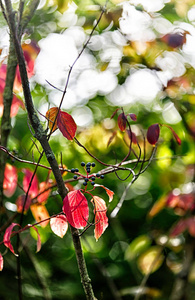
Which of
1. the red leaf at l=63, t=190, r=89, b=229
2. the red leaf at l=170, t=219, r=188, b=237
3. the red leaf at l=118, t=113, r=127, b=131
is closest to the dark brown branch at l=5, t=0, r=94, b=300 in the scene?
the red leaf at l=63, t=190, r=89, b=229

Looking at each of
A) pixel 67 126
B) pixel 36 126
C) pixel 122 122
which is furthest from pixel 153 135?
pixel 36 126

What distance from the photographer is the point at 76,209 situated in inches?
26.2

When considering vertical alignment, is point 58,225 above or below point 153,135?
below

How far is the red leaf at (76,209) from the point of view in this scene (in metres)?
0.64

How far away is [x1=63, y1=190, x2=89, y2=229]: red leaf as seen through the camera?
637 mm

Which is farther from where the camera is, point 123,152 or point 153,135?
point 123,152

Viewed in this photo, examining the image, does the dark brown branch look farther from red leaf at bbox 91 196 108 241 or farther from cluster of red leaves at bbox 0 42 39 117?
cluster of red leaves at bbox 0 42 39 117

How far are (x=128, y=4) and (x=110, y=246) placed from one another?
62.7 inches

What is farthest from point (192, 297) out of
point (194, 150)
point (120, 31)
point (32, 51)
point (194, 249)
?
point (32, 51)

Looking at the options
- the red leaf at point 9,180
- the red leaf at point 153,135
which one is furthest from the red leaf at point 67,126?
the red leaf at point 9,180

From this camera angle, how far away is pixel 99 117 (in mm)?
2160

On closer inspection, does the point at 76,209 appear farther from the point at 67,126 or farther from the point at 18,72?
the point at 18,72

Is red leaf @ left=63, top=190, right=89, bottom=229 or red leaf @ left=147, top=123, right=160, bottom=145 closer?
red leaf @ left=63, top=190, right=89, bottom=229

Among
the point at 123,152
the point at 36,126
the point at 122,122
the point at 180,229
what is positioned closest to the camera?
the point at 36,126
